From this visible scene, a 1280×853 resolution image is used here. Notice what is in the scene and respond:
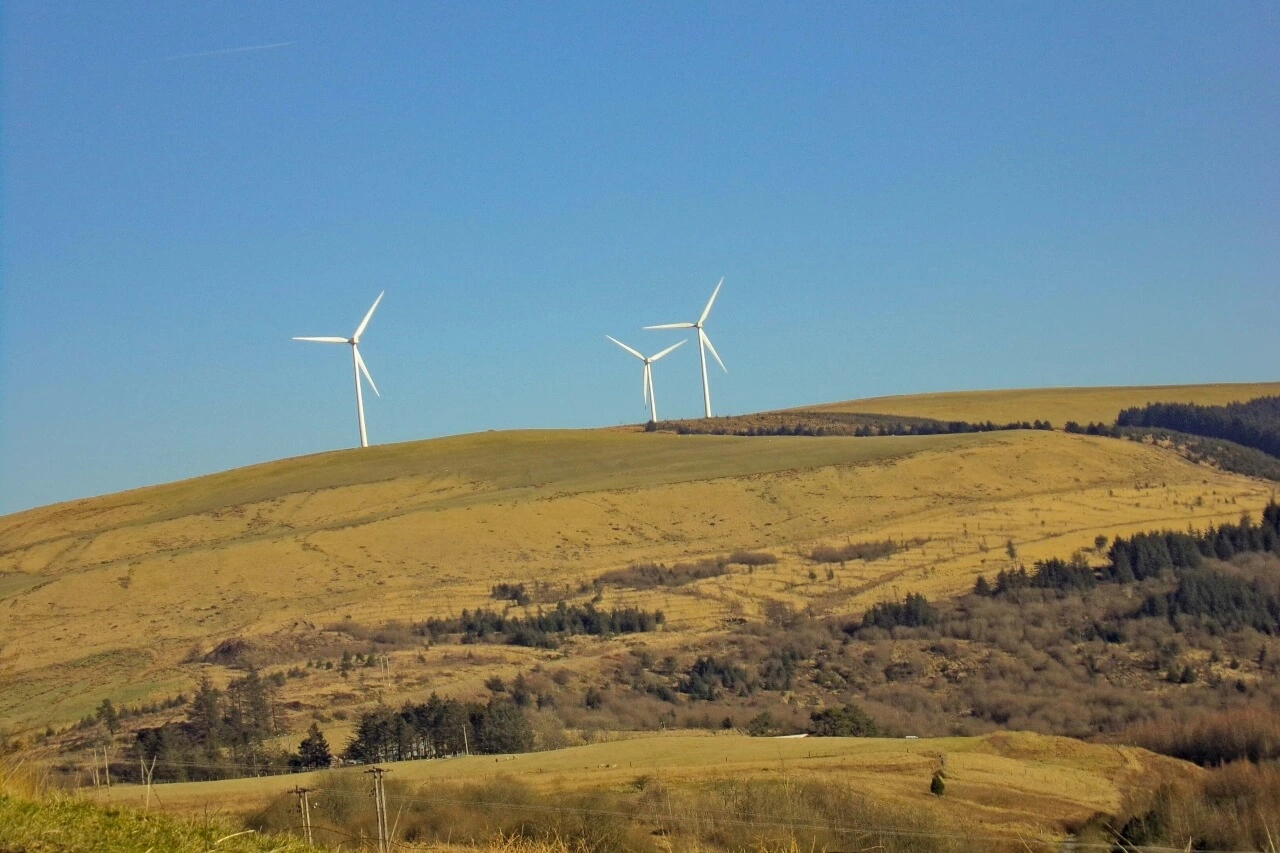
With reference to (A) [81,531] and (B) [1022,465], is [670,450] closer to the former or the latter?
(B) [1022,465]

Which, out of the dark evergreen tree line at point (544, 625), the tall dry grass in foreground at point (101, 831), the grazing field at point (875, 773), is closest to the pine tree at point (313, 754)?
the grazing field at point (875, 773)

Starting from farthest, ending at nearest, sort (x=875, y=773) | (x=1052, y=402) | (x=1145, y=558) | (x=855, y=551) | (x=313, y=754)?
(x=1052, y=402)
(x=855, y=551)
(x=1145, y=558)
(x=313, y=754)
(x=875, y=773)

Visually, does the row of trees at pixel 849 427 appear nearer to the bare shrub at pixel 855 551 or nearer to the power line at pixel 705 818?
the bare shrub at pixel 855 551

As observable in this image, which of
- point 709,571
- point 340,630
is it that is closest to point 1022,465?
point 709,571

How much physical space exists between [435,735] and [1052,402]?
111 m

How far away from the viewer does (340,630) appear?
63344 mm

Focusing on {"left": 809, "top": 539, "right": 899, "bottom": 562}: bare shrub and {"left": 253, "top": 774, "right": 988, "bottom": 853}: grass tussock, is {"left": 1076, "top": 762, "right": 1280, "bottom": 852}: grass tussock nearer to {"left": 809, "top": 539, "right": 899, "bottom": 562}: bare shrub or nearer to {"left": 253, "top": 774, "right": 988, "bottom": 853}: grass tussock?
{"left": 253, "top": 774, "right": 988, "bottom": 853}: grass tussock

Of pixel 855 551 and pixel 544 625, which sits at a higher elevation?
pixel 855 551

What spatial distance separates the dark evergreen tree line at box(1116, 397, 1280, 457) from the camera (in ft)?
372

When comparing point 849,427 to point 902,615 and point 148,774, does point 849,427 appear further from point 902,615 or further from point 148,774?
point 148,774

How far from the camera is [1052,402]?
143 m

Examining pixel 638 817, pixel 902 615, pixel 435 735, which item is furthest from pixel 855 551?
pixel 638 817

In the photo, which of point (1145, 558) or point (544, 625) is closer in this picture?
point (544, 625)

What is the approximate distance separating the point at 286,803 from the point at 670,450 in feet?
276
